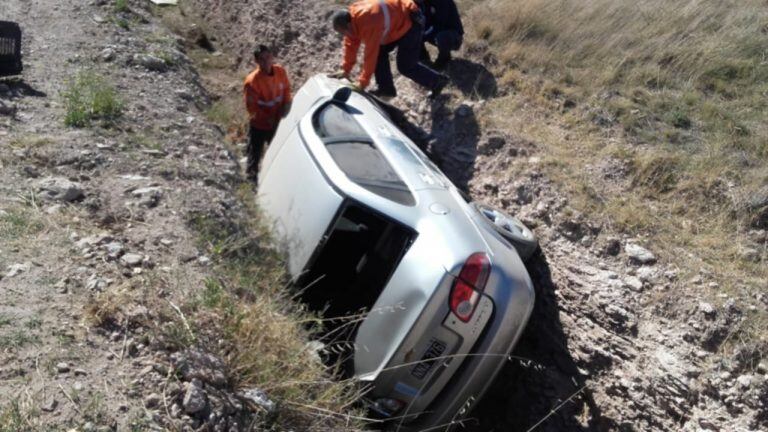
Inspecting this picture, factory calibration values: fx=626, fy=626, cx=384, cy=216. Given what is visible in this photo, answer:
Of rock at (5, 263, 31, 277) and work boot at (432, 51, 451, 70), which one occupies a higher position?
work boot at (432, 51, 451, 70)

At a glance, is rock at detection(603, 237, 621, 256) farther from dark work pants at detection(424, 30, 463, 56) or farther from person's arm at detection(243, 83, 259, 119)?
person's arm at detection(243, 83, 259, 119)

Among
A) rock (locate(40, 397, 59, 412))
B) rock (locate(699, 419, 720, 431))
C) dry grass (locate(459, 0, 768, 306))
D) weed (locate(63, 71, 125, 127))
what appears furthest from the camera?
weed (locate(63, 71, 125, 127))

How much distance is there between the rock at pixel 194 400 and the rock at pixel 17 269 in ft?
4.71

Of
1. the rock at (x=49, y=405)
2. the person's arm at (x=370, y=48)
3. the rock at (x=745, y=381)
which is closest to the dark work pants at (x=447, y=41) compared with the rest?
the person's arm at (x=370, y=48)

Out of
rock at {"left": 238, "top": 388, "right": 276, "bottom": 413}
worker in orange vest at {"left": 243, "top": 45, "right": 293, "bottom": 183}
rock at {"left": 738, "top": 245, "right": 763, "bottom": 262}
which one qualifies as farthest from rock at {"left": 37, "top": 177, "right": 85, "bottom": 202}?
rock at {"left": 738, "top": 245, "right": 763, "bottom": 262}

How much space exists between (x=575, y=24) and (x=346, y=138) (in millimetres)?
4104

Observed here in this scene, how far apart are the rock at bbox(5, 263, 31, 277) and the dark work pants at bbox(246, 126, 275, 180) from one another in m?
3.21

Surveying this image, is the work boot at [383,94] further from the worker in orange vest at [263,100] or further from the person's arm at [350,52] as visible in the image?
the worker in orange vest at [263,100]

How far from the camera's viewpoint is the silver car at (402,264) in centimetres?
376

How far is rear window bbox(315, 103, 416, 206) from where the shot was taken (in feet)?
14.1

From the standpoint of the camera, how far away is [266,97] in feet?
22.0

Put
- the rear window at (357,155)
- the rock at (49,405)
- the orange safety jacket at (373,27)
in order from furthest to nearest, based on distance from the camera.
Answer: the orange safety jacket at (373,27), the rear window at (357,155), the rock at (49,405)

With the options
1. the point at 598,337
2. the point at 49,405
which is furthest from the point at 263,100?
the point at 49,405

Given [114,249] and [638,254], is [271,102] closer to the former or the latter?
[114,249]
